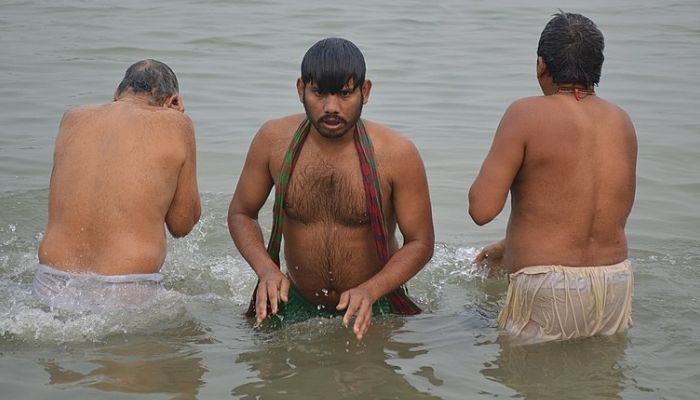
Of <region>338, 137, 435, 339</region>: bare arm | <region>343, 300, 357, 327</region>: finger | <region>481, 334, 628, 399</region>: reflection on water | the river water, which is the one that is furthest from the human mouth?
<region>481, 334, 628, 399</region>: reflection on water

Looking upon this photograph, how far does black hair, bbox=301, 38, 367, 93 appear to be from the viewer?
4453mm

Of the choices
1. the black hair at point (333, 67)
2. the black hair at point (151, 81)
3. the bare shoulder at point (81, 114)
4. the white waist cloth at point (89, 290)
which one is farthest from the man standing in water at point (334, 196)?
the bare shoulder at point (81, 114)

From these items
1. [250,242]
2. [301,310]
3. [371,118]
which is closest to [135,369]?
[250,242]

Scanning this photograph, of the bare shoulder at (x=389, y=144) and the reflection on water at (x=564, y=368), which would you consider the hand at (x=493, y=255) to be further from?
the bare shoulder at (x=389, y=144)

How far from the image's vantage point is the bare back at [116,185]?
195 inches

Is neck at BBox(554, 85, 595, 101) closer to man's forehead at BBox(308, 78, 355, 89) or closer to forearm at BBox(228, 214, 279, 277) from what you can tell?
man's forehead at BBox(308, 78, 355, 89)

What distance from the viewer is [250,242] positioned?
480 centimetres

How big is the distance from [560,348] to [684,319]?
102 cm

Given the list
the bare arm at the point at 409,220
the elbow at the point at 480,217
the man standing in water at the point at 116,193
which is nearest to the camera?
the elbow at the point at 480,217

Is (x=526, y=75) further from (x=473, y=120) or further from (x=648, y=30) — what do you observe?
(x=648, y=30)

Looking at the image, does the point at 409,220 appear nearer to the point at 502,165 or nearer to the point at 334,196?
the point at 334,196

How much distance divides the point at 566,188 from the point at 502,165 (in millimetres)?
276

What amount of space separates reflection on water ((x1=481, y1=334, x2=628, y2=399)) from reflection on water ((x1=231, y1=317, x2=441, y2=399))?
33 cm

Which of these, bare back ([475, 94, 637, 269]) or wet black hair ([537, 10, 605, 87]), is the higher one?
wet black hair ([537, 10, 605, 87])
